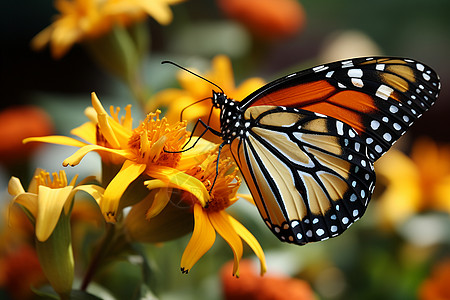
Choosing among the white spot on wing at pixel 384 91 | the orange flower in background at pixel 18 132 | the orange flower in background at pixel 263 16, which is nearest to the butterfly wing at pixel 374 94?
the white spot on wing at pixel 384 91

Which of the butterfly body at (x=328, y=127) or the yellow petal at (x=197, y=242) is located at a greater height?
the butterfly body at (x=328, y=127)

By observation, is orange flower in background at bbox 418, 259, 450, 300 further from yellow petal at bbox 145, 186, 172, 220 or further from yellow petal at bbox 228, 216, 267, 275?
yellow petal at bbox 145, 186, 172, 220

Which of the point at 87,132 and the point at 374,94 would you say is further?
the point at 374,94

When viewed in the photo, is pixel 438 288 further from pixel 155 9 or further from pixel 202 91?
pixel 155 9

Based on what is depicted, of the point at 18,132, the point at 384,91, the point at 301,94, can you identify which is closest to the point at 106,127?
the point at 301,94

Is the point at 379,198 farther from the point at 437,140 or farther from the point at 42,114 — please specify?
the point at 437,140

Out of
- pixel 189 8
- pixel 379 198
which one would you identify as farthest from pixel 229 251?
pixel 189 8

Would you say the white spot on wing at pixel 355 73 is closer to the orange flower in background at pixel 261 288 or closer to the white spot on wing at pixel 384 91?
the white spot on wing at pixel 384 91
